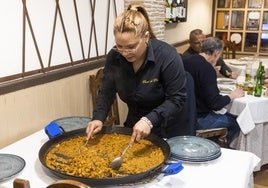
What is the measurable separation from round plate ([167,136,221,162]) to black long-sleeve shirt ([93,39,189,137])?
14 cm

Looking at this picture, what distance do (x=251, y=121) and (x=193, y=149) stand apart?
1432mm

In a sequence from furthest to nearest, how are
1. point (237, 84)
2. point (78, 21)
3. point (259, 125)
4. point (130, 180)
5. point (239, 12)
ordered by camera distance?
1. point (239, 12)
2. point (237, 84)
3. point (259, 125)
4. point (78, 21)
5. point (130, 180)

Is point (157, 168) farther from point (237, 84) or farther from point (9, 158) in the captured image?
point (237, 84)

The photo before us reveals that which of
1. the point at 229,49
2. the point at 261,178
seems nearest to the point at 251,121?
the point at 261,178

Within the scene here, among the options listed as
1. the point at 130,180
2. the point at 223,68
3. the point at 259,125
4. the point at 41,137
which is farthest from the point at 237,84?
the point at 130,180

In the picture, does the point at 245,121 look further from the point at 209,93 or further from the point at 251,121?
the point at 209,93

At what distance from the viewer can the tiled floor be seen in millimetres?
2742

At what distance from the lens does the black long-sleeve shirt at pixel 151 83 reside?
5.03 ft

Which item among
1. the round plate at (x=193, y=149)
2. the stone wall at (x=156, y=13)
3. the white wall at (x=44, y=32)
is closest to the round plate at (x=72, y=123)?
the white wall at (x=44, y=32)

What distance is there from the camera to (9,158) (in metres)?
1.37

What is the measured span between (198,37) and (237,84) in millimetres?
993

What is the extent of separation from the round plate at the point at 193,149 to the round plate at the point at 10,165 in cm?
65

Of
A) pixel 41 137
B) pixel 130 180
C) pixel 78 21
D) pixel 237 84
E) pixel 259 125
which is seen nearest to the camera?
pixel 130 180

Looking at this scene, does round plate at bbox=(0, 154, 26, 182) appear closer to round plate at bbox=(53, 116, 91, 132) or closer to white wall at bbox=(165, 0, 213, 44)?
round plate at bbox=(53, 116, 91, 132)
